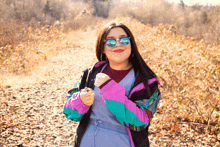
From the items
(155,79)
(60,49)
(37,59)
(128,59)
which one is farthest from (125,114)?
(60,49)

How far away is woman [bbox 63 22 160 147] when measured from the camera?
47.7 inches

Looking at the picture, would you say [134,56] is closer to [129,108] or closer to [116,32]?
[116,32]

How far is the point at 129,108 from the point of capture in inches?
47.3

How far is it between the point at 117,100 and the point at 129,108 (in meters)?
0.11

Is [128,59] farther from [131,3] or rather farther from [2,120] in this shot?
[131,3]

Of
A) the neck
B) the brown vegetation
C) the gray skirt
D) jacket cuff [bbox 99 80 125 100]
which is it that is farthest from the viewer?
Result: the brown vegetation

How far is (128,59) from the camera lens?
63.7 inches

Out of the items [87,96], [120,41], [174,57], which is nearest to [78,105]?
[87,96]

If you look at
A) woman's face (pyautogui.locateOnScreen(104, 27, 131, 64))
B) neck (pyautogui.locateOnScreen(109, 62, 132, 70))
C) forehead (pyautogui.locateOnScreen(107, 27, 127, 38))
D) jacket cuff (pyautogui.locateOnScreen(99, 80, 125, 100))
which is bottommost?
jacket cuff (pyautogui.locateOnScreen(99, 80, 125, 100))

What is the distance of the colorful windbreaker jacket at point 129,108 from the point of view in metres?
1.20

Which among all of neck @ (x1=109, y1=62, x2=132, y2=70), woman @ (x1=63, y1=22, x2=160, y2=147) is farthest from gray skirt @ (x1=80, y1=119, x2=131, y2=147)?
neck @ (x1=109, y1=62, x2=132, y2=70)

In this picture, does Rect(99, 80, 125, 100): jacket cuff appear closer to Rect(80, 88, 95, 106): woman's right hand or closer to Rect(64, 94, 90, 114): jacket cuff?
Rect(80, 88, 95, 106): woman's right hand

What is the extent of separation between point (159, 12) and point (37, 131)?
64.8 ft

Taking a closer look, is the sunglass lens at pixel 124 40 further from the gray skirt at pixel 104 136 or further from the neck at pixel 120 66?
the gray skirt at pixel 104 136
